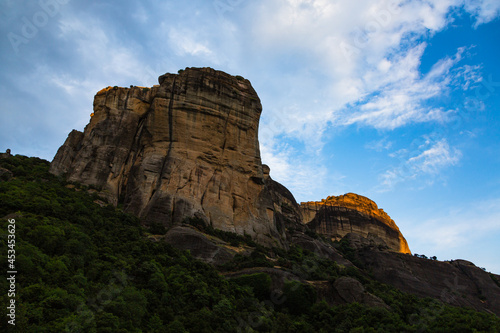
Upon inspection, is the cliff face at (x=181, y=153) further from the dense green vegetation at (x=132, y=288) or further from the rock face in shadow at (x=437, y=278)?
the rock face in shadow at (x=437, y=278)

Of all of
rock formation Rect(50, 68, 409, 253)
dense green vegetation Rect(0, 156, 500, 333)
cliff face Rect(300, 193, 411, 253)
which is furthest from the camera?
cliff face Rect(300, 193, 411, 253)

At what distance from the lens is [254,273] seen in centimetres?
3903

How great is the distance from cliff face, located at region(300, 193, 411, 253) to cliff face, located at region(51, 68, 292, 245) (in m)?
37.4

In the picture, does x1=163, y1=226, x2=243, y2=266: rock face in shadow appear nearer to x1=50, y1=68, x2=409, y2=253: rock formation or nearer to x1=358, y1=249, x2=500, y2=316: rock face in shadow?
x1=50, y1=68, x2=409, y2=253: rock formation

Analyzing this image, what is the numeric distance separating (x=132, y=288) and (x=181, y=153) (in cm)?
2884

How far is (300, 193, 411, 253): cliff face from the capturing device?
96.5 m

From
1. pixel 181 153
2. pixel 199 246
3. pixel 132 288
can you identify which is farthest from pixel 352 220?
pixel 132 288

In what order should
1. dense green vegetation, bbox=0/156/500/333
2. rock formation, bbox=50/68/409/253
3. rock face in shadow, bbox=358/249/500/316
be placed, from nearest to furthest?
dense green vegetation, bbox=0/156/500/333 < rock formation, bbox=50/68/409/253 < rock face in shadow, bbox=358/249/500/316

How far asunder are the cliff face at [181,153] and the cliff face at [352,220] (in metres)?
37.4

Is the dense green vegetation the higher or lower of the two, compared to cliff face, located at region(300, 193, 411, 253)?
lower

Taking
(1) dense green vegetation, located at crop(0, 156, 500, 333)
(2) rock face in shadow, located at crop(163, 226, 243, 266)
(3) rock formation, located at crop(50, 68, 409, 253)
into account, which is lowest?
(1) dense green vegetation, located at crop(0, 156, 500, 333)

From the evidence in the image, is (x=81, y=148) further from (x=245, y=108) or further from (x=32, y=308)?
(x=32, y=308)

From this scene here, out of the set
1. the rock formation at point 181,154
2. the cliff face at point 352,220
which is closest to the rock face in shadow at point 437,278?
the rock formation at point 181,154

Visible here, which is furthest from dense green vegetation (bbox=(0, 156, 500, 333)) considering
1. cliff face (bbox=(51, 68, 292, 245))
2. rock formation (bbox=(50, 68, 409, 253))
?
cliff face (bbox=(51, 68, 292, 245))
